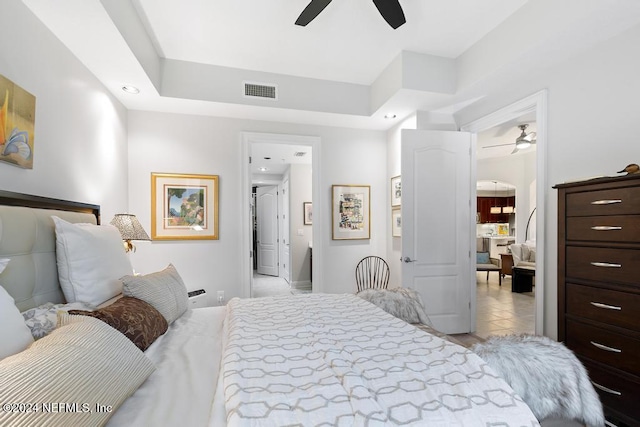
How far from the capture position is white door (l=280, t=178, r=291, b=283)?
19.8ft

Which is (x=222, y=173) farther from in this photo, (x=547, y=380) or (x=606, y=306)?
(x=606, y=306)

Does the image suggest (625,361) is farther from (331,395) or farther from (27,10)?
(27,10)

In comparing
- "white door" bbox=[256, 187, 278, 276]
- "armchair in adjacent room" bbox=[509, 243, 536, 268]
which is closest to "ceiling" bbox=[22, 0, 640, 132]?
"white door" bbox=[256, 187, 278, 276]

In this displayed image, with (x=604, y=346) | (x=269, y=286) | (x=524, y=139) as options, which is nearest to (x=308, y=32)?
(x=604, y=346)

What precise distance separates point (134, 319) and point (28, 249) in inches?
23.8

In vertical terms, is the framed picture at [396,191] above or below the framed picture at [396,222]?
above

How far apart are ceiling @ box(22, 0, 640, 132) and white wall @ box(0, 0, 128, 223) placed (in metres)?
0.12

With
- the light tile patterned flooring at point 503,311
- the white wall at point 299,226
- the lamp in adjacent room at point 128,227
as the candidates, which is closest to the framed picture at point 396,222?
the light tile patterned flooring at point 503,311

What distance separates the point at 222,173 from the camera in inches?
136

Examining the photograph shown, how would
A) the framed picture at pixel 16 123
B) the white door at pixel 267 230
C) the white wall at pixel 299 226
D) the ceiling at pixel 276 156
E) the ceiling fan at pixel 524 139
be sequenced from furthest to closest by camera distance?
the white door at pixel 267 230
the white wall at pixel 299 226
the ceiling at pixel 276 156
the ceiling fan at pixel 524 139
the framed picture at pixel 16 123

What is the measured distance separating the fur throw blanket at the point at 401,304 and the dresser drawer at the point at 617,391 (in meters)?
0.94

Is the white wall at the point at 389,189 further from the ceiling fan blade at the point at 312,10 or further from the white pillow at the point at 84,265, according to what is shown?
the white pillow at the point at 84,265

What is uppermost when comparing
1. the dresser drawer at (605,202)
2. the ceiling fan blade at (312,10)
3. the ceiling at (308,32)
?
the ceiling at (308,32)

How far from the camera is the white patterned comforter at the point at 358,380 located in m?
0.85
